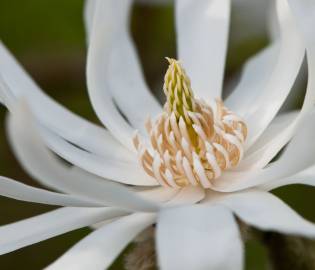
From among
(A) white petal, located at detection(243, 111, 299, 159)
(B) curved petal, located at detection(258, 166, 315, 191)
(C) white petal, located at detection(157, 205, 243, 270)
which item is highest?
(C) white petal, located at detection(157, 205, 243, 270)

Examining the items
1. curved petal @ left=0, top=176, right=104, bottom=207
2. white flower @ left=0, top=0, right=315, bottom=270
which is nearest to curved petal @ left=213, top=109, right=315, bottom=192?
white flower @ left=0, top=0, right=315, bottom=270

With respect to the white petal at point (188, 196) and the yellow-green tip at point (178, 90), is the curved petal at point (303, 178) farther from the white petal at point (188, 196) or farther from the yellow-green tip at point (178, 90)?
the yellow-green tip at point (178, 90)

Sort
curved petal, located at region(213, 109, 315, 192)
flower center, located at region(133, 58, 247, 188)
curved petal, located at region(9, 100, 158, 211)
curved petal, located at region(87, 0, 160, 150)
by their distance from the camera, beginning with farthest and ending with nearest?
curved petal, located at region(87, 0, 160, 150) → flower center, located at region(133, 58, 247, 188) → curved petal, located at region(213, 109, 315, 192) → curved petal, located at region(9, 100, 158, 211)

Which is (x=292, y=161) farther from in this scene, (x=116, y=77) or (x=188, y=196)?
(x=116, y=77)

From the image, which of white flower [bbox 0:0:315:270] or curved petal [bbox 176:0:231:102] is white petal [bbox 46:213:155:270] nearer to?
white flower [bbox 0:0:315:270]

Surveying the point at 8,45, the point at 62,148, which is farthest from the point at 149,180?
the point at 8,45

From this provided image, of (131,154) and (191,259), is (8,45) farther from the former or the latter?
(191,259)
